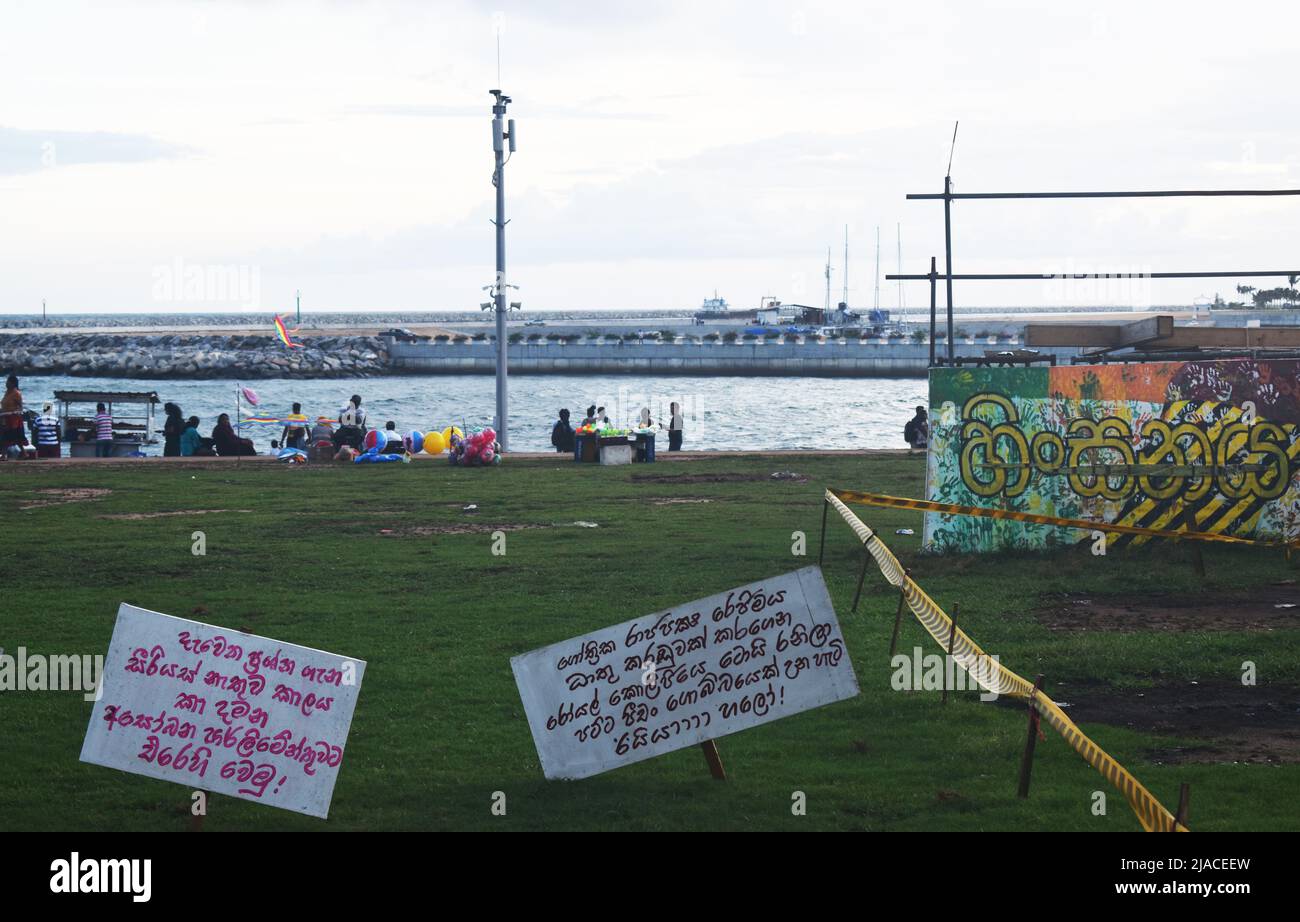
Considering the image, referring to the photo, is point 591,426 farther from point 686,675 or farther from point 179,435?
point 686,675

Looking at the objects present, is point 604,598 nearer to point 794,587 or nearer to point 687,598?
point 687,598

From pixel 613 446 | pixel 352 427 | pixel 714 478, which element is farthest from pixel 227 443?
pixel 714 478

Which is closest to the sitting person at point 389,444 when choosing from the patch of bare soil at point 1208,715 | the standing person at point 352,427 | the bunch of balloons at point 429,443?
the standing person at point 352,427

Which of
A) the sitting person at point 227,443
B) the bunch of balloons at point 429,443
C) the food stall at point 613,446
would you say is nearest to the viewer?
the food stall at point 613,446

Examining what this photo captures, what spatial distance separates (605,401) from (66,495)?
256 feet

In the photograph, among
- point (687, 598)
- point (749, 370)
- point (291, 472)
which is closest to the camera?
point (687, 598)

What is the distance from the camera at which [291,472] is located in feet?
101

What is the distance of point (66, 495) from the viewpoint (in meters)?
26.2

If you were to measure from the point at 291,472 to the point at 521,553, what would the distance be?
13.0 metres

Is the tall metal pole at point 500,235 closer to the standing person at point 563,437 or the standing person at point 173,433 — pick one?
the standing person at point 563,437

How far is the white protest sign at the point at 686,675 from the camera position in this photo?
917 centimetres

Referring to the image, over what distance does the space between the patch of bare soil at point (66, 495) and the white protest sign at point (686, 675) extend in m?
17.6
